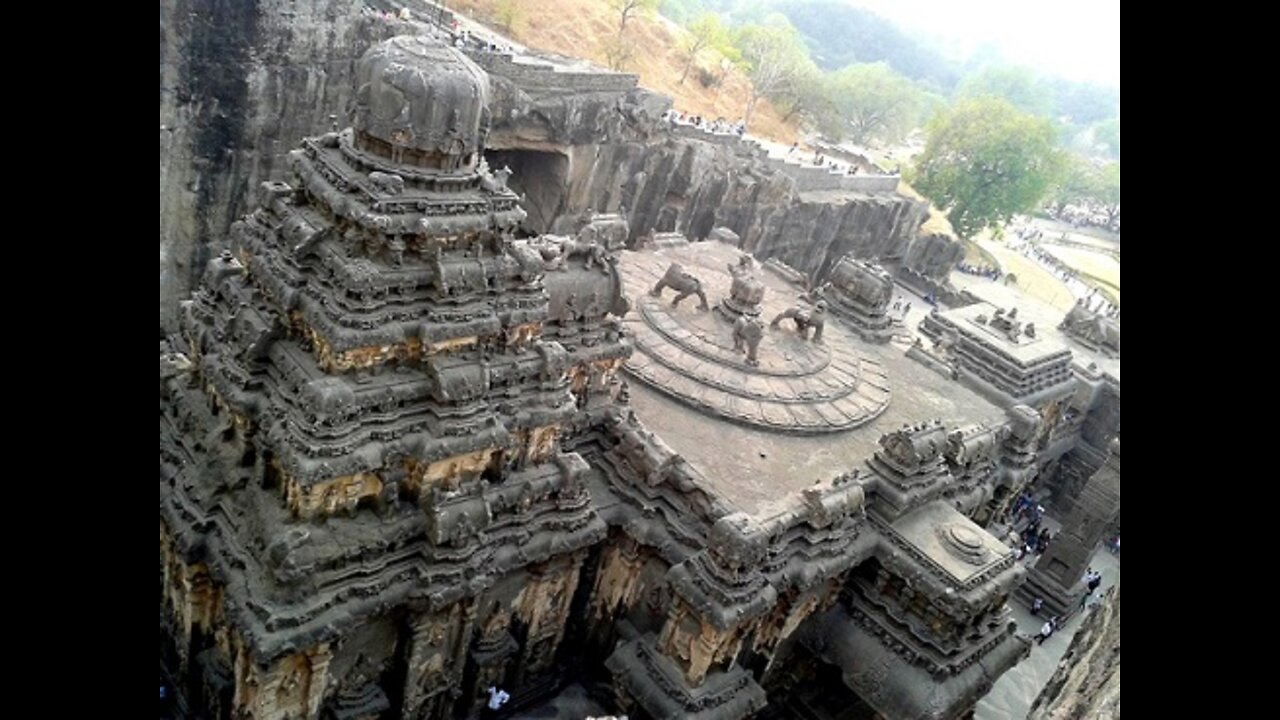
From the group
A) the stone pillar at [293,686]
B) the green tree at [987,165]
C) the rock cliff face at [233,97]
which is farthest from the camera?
the green tree at [987,165]

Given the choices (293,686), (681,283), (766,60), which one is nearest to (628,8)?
(766,60)

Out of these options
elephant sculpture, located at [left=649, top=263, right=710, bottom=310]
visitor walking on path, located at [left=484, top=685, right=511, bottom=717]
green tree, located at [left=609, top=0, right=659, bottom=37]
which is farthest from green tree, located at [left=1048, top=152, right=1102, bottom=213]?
visitor walking on path, located at [left=484, top=685, right=511, bottom=717]

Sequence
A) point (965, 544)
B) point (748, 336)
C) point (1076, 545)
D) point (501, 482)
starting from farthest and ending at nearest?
point (1076, 545)
point (748, 336)
point (965, 544)
point (501, 482)

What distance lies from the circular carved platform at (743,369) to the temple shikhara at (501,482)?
81 mm

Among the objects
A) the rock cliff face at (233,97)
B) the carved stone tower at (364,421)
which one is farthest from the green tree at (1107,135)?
the carved stone tower at (364,421)

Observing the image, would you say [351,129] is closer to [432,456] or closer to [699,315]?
[432,456]

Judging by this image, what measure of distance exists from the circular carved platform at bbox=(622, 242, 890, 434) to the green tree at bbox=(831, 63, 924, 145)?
58.5 metres

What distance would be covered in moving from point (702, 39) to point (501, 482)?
58447mm

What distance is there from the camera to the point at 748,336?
21438 millimetres

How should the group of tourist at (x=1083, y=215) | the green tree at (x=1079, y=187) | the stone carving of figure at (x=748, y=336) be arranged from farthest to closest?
1. the group of tourist at (x=1083, y=215)
2. the green tree at (x=1079, y=187)
3. the stone carving of figure at (x=748, y=336)

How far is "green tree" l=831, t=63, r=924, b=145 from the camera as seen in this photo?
78.8 metres

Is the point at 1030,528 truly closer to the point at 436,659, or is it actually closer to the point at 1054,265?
the point at 436,659

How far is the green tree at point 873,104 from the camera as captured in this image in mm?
78750

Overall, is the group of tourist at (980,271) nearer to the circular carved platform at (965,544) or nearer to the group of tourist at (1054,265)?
the group of tourist at (1054,265)
